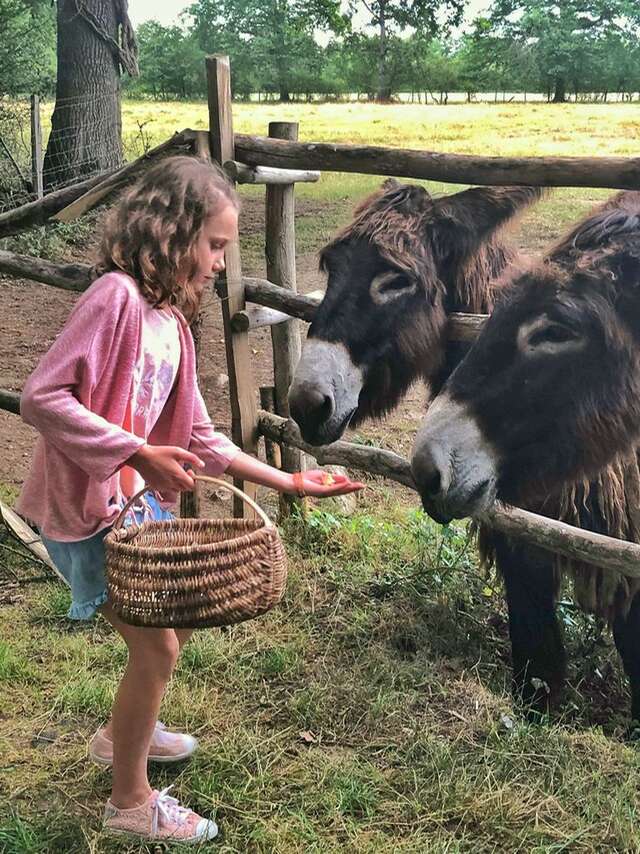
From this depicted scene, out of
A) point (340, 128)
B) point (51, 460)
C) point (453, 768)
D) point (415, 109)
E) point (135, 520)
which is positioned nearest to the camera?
point (51, 460)

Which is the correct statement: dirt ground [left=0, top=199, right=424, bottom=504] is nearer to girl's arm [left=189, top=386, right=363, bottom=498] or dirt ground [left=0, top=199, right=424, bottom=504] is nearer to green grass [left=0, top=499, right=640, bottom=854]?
green grass [left=0, top=499, right=640, bottom=854]

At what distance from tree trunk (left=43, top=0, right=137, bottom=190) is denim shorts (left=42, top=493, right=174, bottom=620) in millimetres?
7448

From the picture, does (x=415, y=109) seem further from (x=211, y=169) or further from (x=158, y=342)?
(x=158, y=342)

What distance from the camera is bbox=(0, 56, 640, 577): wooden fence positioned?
240cm

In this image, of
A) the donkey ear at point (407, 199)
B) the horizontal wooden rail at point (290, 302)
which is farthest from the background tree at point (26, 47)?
the donkey ear at point (407, 199)

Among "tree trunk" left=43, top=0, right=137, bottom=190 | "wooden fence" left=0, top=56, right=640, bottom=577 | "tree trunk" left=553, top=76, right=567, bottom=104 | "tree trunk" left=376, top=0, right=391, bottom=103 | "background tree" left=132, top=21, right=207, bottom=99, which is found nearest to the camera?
"wooden fence" left=0, top=56, right=640, bottom=577

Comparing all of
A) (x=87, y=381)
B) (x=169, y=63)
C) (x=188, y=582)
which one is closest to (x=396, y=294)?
(x=87, y=381)

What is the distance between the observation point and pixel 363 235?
255 centimetres

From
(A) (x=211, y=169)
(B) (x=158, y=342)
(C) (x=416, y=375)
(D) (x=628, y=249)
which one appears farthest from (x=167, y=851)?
(D) (x=628, y=249)

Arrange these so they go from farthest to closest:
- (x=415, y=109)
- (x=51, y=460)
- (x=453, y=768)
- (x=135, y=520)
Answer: (x=415, y=109), (x=453, y=768), (x=135, y=520), (x=51, y=460)

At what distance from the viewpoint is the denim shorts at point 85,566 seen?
201 cm

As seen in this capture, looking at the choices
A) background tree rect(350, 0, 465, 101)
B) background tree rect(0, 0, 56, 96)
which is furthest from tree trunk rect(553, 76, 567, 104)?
background tree rect(0, 0, 56, 96)

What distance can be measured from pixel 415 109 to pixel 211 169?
223cm

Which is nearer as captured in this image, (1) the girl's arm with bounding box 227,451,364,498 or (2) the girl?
(2) the girl
